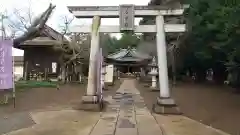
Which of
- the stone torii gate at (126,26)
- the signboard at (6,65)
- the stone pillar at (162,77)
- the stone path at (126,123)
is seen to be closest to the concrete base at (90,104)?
the stone torii gate at (126,26)

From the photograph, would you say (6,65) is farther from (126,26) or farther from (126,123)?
(126,123)

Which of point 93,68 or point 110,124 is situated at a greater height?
point 93,68

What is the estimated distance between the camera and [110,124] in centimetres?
1150

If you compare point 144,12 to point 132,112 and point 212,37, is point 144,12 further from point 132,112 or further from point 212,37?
point 212,37

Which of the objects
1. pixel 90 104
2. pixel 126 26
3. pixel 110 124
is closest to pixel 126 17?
pixel 126 26

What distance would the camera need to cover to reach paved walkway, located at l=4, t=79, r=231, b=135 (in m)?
9.95

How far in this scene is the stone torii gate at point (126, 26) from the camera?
15.4 m

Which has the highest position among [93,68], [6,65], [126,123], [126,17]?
[126,17]

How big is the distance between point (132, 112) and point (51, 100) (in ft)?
16.2

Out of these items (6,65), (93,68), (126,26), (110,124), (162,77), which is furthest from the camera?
(93,68)

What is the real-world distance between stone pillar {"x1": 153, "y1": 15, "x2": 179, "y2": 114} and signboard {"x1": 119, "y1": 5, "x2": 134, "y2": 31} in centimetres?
124

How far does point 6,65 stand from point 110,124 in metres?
5.27

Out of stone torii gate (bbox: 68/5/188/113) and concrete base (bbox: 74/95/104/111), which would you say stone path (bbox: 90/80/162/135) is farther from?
stone torii gate (bbox: 68/5/188/113)

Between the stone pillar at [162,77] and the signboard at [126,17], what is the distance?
1.24 m
